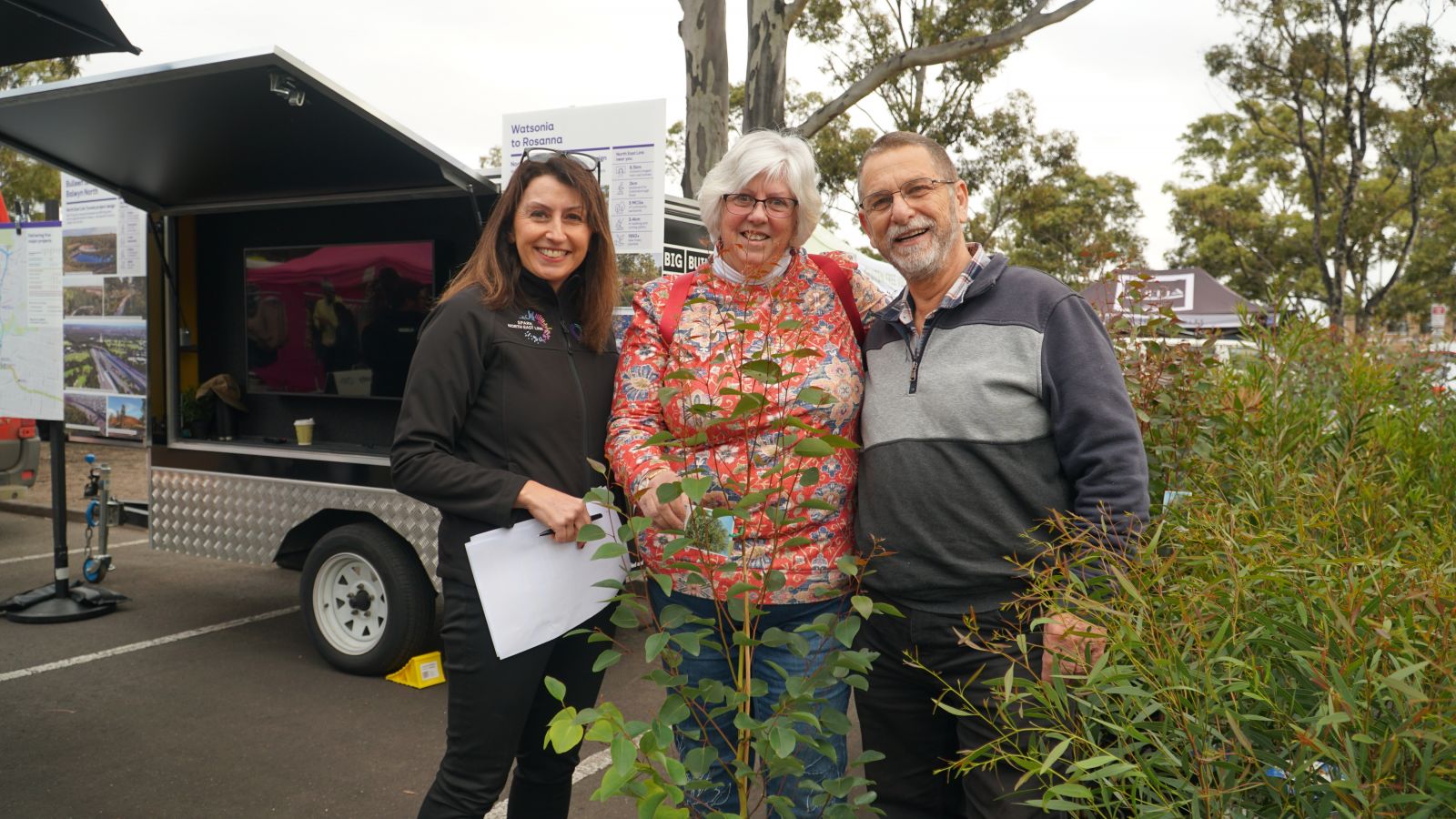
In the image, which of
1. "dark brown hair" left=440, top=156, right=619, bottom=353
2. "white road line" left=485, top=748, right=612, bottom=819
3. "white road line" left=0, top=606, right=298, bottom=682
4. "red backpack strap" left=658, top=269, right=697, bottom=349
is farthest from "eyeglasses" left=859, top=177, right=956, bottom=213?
"white road line" left=0, top=606, right=298, bottom=682

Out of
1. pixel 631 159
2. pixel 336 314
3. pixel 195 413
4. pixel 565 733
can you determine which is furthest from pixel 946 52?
pixel 565 733

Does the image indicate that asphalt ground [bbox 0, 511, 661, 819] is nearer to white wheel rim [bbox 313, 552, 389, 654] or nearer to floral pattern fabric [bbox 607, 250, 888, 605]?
white wheel rim [bbox 313, 552, 389, 654]

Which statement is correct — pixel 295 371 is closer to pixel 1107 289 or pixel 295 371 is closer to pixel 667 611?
pixel 1107 289

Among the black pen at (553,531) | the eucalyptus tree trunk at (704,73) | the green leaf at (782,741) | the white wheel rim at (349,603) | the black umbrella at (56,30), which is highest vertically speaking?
the eucalyptus tree trunk at (704,73)

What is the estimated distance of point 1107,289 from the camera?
138 inches

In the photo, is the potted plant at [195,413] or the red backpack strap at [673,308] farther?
the potted plant at [195,413]

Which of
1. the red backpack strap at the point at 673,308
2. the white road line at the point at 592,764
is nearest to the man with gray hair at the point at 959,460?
the red backpack strap at the point at 673,308

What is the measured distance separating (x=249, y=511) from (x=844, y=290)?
4.32 m

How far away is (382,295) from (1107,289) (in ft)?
14.1

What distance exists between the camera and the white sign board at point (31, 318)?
5.80 metres

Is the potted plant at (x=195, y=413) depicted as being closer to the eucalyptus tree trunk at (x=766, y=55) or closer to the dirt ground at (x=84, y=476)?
the dirt ground at (x=84, y=476)

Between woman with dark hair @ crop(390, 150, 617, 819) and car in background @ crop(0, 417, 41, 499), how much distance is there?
25.3 feet

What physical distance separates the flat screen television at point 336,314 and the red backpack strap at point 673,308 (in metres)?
3.87

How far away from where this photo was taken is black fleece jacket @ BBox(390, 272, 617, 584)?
2189mm
